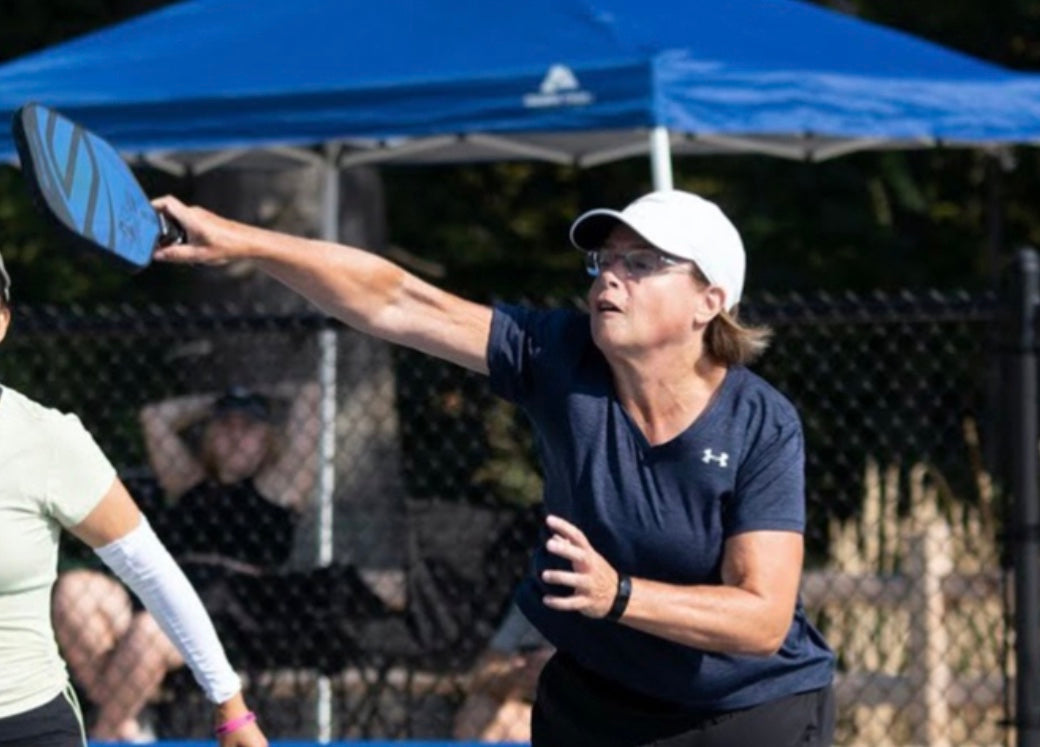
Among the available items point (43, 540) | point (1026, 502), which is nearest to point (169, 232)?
point (43, 540)

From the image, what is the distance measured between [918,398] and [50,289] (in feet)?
17.0

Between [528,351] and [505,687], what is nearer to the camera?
[528,351]

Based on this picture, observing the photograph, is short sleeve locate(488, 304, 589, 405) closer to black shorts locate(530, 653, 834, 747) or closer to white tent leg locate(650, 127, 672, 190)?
black shorts locate(530, 653, 834, 747)

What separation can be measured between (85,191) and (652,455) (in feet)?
3.27

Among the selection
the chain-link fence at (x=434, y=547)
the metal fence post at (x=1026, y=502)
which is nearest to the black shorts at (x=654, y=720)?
the metal fence post at (x=1026, y=502)

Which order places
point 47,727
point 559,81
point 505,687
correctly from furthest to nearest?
point 559,81, point 505,687, point 47,727

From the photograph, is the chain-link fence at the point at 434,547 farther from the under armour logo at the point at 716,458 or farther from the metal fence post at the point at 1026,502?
the under armour logo at the point at 716,458

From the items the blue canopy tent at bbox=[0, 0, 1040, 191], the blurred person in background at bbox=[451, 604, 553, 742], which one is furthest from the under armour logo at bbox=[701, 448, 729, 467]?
the blue canopy tent at bbox=[0, 0, 1040, 191]

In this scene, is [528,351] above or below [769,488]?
above

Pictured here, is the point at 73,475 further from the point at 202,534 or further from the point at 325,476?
the point at 325,476

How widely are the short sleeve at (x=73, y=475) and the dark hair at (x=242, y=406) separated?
3211 millimetres

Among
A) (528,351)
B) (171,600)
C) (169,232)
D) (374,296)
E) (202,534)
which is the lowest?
(202,534)

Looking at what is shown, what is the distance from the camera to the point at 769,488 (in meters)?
3.59

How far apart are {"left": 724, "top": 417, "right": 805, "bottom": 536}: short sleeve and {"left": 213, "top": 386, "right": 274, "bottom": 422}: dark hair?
3.54 m
